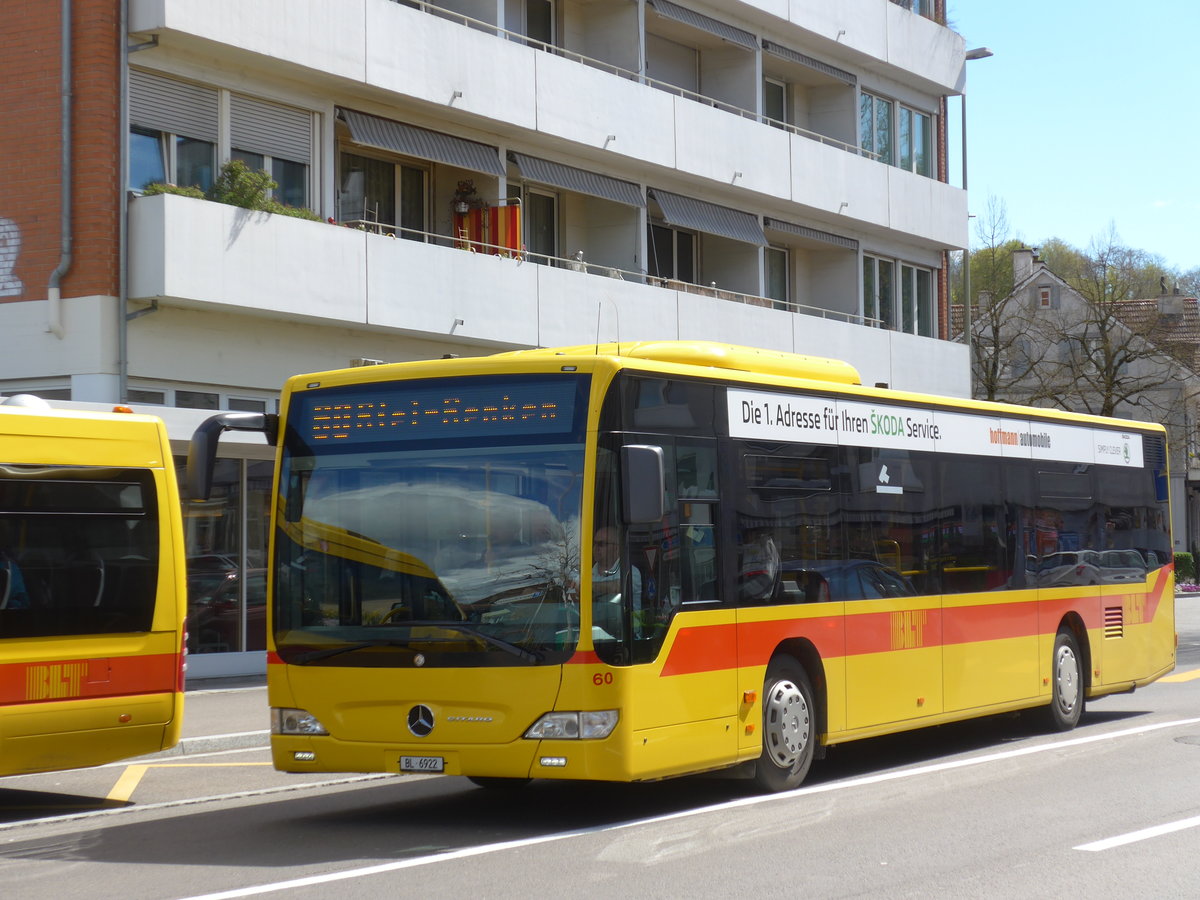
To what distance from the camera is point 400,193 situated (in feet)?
77.6

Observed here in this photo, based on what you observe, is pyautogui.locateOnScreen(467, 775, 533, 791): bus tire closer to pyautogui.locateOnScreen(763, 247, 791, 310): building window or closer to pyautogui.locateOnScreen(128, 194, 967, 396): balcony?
pyautogui.locateOnScreen(128, 194, 967, 396): balcony

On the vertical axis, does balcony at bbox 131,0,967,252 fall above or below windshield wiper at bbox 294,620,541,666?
above

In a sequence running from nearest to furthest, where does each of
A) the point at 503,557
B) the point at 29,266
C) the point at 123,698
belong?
the point at 503,557 → the point at 123,698 → the point at 29,266

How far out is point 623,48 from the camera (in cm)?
2742

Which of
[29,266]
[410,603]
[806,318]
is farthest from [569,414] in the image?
[806,318]

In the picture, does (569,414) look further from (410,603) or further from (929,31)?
(929,31)

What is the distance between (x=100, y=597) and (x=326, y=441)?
7.22 ft

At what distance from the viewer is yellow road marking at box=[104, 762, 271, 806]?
12.0 meters

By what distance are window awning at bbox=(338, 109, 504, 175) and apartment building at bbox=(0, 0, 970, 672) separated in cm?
4

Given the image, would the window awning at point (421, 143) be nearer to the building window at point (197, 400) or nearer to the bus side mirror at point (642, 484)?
the building window at point (197, 400)

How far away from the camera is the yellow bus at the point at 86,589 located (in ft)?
34.7

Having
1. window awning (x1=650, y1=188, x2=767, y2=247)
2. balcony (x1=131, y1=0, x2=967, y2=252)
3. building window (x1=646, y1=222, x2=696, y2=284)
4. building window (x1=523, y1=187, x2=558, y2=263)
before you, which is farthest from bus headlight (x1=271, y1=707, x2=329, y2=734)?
building window (x1=646, y1=222, x2=696, y2=284)

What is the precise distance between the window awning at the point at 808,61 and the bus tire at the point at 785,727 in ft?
70.3

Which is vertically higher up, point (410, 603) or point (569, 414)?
point (569, 414)
